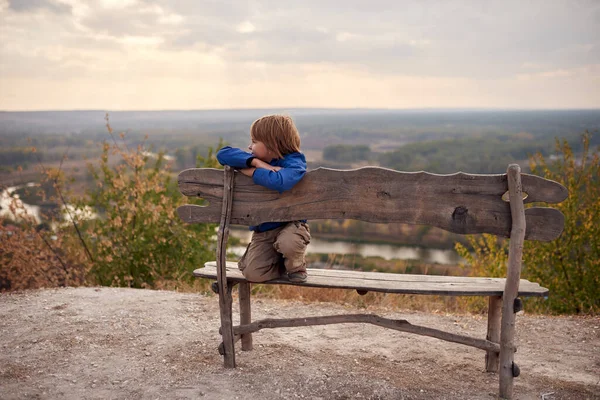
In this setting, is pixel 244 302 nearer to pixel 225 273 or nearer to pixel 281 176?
pixel 225 273

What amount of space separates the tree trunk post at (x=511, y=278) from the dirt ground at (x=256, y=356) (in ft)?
0.78

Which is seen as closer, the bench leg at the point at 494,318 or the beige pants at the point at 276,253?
the beige pants at the point at 276,253

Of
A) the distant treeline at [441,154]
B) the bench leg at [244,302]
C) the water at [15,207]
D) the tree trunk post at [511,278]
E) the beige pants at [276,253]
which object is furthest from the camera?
the distant treeline at [441,154]

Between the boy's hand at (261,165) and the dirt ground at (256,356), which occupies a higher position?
the boy's hand at (261,165)

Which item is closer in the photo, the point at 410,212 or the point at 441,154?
the point at 410,212

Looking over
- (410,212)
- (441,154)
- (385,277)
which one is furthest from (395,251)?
(441,154)

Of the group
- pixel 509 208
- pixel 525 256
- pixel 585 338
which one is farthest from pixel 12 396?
pixel 525 256

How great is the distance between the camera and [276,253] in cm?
377

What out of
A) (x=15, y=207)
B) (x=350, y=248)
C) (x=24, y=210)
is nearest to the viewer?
(x=15, y=207)

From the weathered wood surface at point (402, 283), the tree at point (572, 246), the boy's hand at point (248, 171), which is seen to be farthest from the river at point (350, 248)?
the boy's hand at point (248, 171)

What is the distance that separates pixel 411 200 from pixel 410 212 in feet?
0.26

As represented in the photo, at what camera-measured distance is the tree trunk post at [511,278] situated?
318cm

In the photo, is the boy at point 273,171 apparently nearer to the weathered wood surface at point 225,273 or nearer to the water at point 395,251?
the weathered wood surface at point 225,273

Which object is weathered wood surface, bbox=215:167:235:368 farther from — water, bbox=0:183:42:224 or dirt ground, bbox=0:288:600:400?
water, bbox=0:183:42:224
